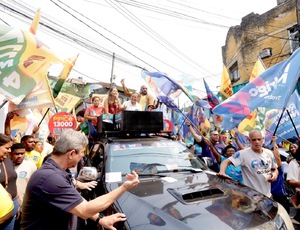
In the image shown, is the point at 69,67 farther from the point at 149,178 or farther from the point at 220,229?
the point at 220,229

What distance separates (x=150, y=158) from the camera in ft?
12.1

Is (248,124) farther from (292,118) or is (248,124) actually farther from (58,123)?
(58,123)

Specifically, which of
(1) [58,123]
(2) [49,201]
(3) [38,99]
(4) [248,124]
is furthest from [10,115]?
(4) [248,124]

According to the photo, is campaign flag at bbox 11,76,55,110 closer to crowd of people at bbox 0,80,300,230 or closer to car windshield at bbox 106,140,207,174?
crowd of people at bbox 0,80,300,230

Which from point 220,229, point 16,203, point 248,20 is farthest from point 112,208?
point 248,20

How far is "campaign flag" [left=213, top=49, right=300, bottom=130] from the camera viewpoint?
14.2 ft

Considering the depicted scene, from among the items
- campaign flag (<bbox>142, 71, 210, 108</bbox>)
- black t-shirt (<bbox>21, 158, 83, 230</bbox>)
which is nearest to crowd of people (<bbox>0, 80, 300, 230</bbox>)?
black t-shirt (<bbox>21, 158, 83, 230</bbox>)

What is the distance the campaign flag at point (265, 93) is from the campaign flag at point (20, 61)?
311 centimetres

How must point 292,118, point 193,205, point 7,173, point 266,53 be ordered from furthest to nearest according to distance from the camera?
point 266,53 < point 292,118 < point 7,173 < point 193,205

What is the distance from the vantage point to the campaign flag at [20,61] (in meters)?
4.24

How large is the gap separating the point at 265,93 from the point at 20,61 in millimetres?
4118

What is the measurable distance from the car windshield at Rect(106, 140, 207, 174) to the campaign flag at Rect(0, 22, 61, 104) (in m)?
1.93

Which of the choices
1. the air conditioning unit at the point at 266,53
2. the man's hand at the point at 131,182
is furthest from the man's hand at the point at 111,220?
the air conditioning unit at the point at 266,53

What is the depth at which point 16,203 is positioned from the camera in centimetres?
347
